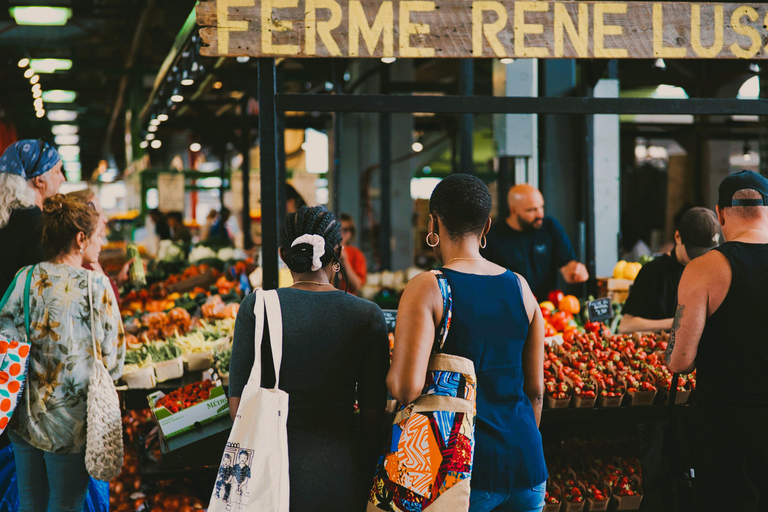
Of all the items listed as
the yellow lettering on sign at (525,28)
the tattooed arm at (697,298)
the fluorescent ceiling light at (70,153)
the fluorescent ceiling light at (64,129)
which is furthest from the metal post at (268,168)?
the fluorescent ceiling light at (70,153)

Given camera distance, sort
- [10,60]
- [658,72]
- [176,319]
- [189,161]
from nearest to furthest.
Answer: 1. [176,319]
2. [658,72]
3. [10,60]
4. [189,161]

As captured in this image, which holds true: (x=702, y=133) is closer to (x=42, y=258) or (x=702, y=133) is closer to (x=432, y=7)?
(x=432, y=7)

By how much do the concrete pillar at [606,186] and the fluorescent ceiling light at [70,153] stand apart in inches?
1102

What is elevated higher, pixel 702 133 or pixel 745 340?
pixel 702 133

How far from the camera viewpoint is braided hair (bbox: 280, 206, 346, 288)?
2.22m

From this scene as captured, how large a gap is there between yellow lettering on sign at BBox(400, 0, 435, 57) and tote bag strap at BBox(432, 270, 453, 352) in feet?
4.86

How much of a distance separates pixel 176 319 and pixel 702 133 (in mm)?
12820

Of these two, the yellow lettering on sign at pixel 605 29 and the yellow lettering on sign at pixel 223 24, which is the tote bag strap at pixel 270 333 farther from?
the yellow lettering on sign at pixel 605 29

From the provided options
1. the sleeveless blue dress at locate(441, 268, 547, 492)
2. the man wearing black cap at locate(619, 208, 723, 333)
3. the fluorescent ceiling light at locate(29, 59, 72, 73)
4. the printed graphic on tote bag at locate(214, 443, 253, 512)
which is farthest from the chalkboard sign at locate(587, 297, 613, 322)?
the fluorescent ceiling light at locate(29, 59, 72, 73)

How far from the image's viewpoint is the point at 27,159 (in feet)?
11.6

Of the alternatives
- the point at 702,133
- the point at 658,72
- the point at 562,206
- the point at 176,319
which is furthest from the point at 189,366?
the point at 702,133

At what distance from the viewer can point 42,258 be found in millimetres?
3336

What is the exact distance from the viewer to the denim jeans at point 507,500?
2.16 metres

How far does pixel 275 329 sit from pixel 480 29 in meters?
1.92
